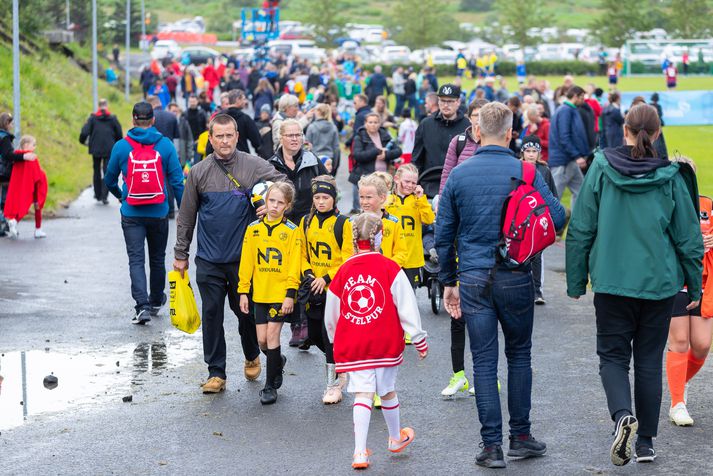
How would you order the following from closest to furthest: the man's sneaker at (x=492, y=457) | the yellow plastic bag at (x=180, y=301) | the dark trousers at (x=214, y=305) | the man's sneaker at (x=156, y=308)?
1. the man's sneaker at (x=492, y=457)
2. the dark trousers at (x=214, y=305)
3. the yellow plastic bag at (x=180, y=301)
4. the man's sneaker at (x=156, y=308)

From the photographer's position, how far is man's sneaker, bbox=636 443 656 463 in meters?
6.97

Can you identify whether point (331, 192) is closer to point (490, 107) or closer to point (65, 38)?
point (490, 107)

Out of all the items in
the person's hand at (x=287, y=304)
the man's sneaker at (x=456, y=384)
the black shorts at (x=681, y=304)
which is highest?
the black shorts at (x=681, y=304)

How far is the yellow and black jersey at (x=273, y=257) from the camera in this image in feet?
27.8

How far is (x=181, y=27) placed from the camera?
10506cm

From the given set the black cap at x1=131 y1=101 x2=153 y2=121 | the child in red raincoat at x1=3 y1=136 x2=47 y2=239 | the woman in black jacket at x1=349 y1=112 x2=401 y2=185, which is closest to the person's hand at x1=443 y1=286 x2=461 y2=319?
the black cap at x1=131 y1=101 x2=153 y2=121

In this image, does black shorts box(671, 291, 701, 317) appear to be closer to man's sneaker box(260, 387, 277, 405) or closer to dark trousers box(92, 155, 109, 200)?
man's sneaker box(260, 387, 277, 405)

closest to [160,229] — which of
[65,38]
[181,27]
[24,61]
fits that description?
[24,61]

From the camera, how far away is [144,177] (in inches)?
447

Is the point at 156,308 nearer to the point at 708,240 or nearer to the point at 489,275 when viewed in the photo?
the point at 489,275

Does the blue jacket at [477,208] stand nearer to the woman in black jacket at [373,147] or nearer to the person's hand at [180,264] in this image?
the person's hand at [180,264]

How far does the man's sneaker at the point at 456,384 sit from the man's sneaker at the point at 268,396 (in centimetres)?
120

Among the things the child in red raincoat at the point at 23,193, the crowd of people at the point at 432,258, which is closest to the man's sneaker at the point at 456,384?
the crowd of people at the point at 432,258

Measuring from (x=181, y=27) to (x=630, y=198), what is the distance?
332 feet
